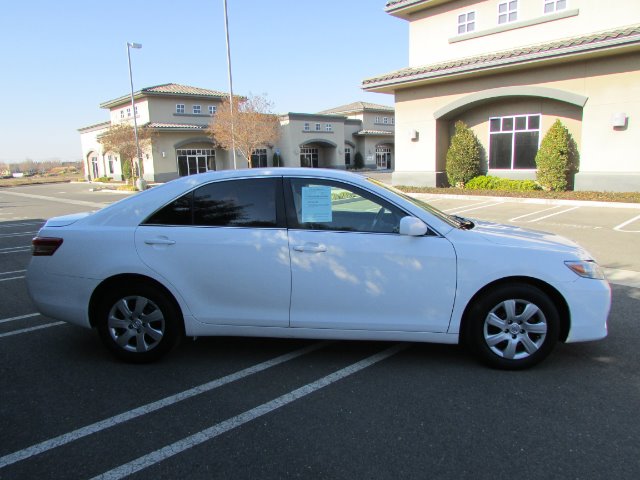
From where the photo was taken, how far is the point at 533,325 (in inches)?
145

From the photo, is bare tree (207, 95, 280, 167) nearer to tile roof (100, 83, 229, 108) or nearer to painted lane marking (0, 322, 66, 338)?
tile roof (100, 83, 229, 108)

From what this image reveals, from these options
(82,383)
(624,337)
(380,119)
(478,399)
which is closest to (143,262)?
(82,383)

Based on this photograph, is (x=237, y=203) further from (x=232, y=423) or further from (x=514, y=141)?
(x=514, y=141)

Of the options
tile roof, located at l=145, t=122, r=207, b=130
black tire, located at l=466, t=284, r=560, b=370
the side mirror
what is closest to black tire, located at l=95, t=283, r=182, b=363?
the side mirror

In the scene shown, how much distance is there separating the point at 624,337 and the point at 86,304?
509cm

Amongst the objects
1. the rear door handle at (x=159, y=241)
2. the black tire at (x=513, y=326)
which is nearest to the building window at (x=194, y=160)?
the rear door handle at (x=159, y=241)

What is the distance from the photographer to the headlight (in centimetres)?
368

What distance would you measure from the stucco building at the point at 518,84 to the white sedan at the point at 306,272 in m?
14.4

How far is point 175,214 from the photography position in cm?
404

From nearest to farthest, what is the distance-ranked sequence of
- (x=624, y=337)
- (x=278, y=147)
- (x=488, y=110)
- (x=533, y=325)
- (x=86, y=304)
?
(x=533, y=325)
(x=86, y=304)
(x=624, y=337)
(x=488, y=110)
(x=278, y=147)

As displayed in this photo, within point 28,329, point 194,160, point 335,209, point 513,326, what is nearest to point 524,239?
point 513,326

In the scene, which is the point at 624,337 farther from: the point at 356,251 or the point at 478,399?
the point at 356,251

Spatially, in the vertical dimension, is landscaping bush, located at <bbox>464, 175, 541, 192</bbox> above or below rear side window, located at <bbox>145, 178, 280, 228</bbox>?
below

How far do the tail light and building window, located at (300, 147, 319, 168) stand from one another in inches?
1698
